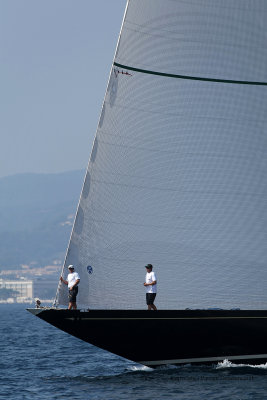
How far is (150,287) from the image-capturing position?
1870 cm

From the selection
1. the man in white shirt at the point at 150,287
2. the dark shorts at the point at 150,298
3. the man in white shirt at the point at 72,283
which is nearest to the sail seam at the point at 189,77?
the man in white shirt at the point at 150,287

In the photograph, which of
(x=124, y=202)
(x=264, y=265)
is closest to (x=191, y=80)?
(x=124, y=202)

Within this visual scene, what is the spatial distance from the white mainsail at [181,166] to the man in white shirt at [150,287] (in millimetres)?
253

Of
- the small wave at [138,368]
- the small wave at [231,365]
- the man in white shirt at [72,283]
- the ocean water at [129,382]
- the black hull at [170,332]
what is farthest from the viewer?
the small wave at [138,368]

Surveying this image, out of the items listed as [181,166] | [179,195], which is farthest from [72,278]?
[181,166]

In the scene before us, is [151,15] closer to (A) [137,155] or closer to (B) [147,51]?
(B) [147,51]

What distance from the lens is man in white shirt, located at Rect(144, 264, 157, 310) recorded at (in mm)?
18609

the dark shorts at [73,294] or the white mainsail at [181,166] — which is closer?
the dark shorts at [73,294]

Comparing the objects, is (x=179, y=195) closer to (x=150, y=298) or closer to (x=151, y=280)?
(x=151, y=280)

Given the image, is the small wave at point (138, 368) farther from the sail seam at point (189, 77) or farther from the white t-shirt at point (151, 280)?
the sail seam at point (189, 77)

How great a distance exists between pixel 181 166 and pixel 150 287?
2.73 m

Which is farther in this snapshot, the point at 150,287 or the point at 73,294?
the point at 150,287

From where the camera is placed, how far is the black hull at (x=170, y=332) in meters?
18.6

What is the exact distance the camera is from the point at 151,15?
18.7 m
